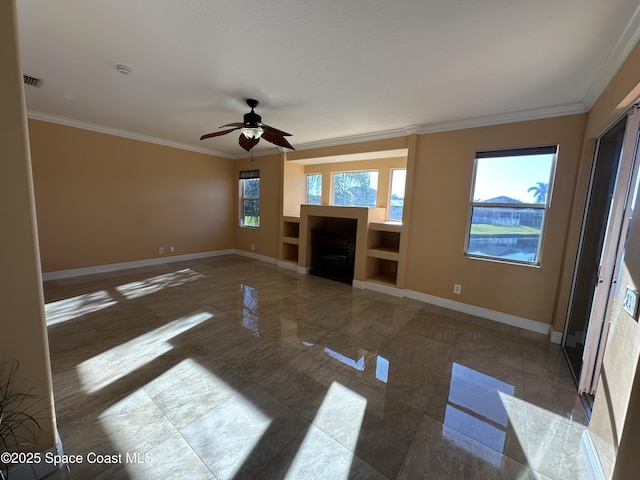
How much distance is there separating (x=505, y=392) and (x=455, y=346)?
0.67 metres

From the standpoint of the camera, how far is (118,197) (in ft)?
15.9

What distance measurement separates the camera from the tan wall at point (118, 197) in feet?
13.6

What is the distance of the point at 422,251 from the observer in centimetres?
396

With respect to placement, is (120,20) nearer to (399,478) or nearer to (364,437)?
(364,437)

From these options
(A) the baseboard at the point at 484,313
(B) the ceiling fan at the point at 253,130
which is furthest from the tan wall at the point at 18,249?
(A) the baseboard at the point at 484,313

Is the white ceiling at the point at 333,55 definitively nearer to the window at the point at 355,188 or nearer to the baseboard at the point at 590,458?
the window at the point at 355,188

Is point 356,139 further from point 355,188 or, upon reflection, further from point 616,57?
point 616,57

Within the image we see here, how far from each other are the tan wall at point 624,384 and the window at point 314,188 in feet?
15.0

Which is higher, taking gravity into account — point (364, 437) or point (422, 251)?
point (422, 251)

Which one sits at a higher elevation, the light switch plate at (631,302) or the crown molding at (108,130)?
the crown molding at (108,130)

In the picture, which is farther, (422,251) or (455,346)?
(422,251)

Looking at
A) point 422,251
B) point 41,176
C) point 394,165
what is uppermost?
point 394,165

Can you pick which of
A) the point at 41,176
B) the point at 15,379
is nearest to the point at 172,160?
the point at 41,176

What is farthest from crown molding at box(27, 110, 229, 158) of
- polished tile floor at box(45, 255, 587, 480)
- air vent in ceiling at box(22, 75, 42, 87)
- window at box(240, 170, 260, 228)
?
polished tile floor at box(45, 255, 587, 480)
